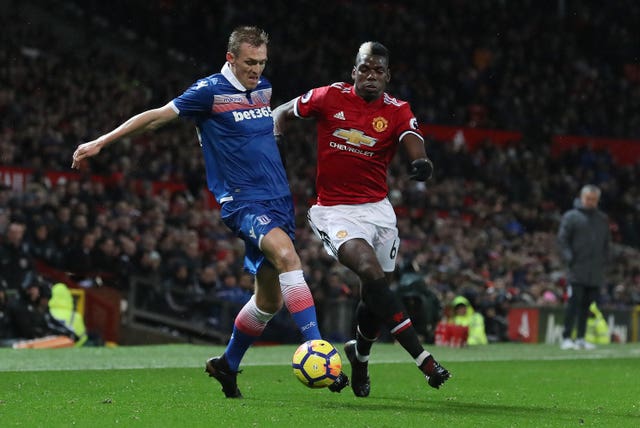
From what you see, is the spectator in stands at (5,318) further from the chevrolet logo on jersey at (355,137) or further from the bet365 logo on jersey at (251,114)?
the bet365 logo on jersey at (251,114)

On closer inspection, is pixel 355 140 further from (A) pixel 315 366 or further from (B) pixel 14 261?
(B) pixel 14 261

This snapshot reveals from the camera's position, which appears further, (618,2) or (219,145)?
(618,2)

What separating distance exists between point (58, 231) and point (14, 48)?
7.14 m

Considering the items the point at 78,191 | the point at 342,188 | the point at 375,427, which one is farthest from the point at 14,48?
the point at 375,427

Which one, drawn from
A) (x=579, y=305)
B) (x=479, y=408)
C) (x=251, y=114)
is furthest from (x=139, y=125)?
(x=579, y=305)

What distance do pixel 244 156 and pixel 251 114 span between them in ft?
0.92

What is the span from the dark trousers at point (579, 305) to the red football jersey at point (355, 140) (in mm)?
8125

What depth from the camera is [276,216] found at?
757 cm

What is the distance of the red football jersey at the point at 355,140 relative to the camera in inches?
324

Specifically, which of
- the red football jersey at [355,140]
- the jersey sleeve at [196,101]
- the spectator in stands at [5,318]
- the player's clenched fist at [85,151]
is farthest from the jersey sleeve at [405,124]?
the spectator in stands at [5,318]

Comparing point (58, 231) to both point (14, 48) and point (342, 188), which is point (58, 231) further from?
point (342, 188)

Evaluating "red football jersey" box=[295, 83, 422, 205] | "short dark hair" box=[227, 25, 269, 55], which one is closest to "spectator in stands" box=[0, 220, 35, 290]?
"red football jersey" box=[295, 83, 422, 205]

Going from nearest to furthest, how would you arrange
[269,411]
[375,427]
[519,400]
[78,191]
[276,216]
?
[375,427], [269,411], [276,216], [519,400], [78,191]

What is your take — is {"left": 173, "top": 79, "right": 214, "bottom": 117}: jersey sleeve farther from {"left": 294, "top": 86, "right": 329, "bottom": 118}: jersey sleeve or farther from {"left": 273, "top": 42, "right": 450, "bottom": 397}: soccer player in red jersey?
{"left": 294, "top": 86, "right": 329, "bottom": 118}: jersey sleeve
